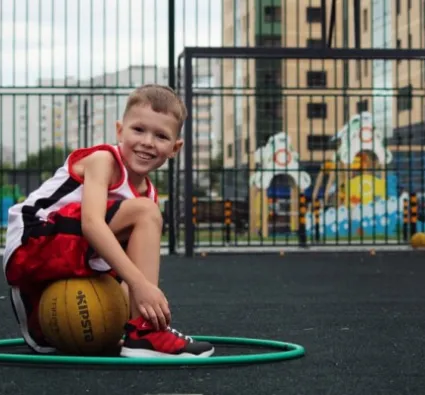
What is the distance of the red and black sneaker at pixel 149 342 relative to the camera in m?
3.22

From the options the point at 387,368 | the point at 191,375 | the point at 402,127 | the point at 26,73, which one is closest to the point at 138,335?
the point at 191,375

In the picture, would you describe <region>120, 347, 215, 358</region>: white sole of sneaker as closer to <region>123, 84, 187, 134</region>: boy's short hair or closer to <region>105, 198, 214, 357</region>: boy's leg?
<region>105, 198, 214, 357</region>: boy's leg

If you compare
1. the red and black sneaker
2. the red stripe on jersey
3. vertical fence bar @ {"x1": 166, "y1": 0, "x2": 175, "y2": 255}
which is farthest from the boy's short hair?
vertical fence bar @ {"x1": 166, "y1": 0, "x2": 175, "y2": 255}

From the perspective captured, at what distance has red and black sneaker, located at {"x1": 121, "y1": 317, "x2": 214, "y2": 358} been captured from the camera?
3.22 metres

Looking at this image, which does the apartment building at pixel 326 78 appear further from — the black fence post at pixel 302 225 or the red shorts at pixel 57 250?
the red shorts at pixel 57 250

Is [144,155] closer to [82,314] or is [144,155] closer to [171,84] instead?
[82,314]

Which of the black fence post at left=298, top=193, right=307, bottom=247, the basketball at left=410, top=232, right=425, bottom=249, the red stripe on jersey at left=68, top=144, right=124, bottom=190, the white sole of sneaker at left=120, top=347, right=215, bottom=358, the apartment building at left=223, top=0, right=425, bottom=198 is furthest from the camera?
the apartment building at left=223, top=0, right=425, bottom=198

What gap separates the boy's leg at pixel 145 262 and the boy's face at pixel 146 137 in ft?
0.44

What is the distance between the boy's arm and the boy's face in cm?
7

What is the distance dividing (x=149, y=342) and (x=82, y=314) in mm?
230

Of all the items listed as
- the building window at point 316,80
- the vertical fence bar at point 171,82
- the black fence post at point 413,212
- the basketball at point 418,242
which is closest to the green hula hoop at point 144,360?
the vertical fence bar at point 171,82

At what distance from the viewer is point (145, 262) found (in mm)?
3275

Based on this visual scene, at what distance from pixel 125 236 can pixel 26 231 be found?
30 centimetres

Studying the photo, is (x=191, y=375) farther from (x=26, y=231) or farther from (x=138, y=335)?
(x=26, y=231)
